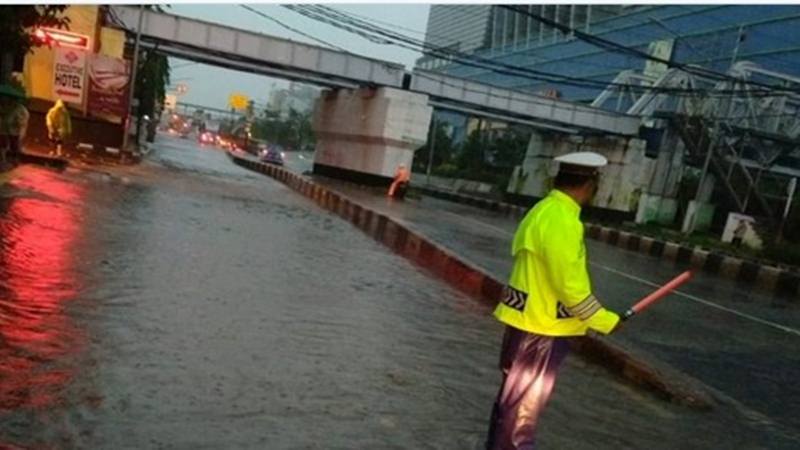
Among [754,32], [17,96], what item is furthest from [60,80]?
[754,32]

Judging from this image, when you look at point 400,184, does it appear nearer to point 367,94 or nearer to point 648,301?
point 367,94

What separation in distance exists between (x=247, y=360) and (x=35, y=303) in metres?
1.81

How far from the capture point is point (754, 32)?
171 ft

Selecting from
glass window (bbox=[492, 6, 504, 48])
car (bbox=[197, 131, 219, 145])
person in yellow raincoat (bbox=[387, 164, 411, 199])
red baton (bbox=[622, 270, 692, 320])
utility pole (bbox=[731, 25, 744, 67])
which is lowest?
car (bbox=[197, 131, 219, 145])

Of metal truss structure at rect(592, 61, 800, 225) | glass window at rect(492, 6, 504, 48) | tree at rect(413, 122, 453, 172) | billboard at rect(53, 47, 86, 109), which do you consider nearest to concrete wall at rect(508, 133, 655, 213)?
metal truss structure at rect(592, 61, 800, 225)

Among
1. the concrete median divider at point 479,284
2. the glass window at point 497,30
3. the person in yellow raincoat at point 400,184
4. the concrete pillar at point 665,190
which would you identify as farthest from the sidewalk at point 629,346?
the glass window at point 497,30

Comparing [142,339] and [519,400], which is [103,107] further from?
[519,400]

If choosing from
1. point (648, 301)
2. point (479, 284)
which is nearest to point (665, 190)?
point (479, 284)

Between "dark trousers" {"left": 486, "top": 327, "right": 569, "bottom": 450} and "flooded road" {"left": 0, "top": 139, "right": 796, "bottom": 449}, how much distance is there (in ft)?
2.16

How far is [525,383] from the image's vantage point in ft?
11.1

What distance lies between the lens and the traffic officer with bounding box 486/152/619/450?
321 centimetres

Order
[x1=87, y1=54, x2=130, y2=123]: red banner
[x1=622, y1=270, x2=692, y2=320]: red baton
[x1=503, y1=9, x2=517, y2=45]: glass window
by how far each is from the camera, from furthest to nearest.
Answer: [x1=503, y1=9, x2=517, y2=45]: glass window
[x1=87, y1=54, x2=130, y2=123]: red banner
[x1=622, y1=270, x2=692, y2=320]: red baton

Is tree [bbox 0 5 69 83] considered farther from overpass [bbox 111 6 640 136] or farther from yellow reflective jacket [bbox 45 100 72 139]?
overpass [bbox 111 6 640 136]

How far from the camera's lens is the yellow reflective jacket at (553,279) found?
3205mm
